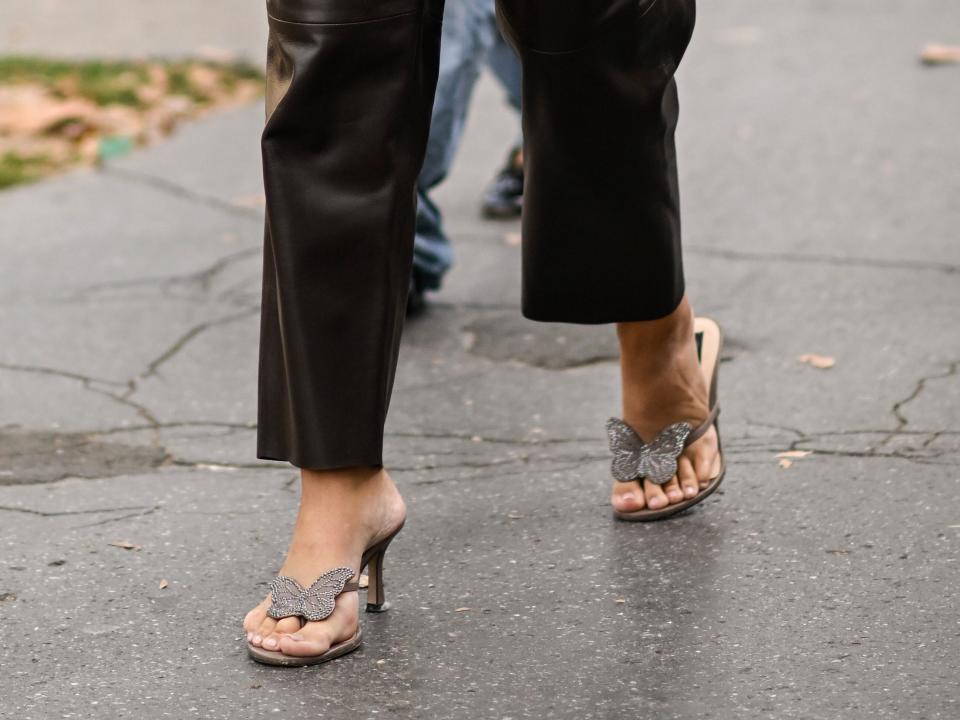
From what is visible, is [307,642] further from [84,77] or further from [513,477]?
[84,77]

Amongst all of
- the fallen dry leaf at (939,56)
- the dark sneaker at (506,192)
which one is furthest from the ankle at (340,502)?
the fallen dry leaf at (939,56)

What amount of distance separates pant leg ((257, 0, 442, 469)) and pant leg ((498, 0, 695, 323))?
0.17 m

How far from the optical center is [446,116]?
346 cm

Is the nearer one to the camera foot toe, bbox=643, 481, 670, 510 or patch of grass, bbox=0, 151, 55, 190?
foot toe, bbox=643, 481, 670, 510

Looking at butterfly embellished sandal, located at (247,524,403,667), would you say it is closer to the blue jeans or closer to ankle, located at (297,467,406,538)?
ankle, located at (297,467,406,538)

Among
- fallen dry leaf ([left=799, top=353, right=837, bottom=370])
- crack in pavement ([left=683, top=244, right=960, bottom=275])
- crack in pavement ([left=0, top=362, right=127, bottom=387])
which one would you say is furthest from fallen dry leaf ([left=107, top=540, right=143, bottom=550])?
crack in pavement ([left=683, top=244, right=960, bottom=275])

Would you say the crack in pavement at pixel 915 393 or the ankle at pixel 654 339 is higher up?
→ the ankle at pixel 654 339

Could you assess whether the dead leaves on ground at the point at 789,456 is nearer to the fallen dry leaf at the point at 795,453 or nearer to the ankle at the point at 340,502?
the fallen dry leaf at the point at 795,453

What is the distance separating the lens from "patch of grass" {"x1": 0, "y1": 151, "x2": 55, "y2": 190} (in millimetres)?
5074

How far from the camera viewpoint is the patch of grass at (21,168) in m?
5.07

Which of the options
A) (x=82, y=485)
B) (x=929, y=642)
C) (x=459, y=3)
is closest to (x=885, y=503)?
(x=929, y=642)

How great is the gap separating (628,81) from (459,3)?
1545 millimetres

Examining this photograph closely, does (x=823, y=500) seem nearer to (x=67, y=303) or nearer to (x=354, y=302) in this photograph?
(x=354, y=302)

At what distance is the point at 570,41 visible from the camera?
Answer: 2.02m
